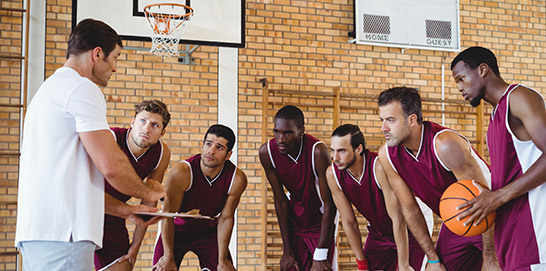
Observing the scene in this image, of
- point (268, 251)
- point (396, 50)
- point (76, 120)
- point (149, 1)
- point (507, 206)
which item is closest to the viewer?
point (76, 120)

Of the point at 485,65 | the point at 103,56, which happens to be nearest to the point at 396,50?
the point at 485,65

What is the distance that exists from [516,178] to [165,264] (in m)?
2.89

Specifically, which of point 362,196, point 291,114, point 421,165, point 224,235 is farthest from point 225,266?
point 421,165

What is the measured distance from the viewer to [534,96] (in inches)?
104

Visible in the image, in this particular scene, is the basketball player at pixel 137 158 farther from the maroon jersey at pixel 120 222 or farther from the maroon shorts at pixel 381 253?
the maroon shorts at pixel 381 253

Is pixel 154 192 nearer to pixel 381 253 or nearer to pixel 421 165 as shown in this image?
pixel 421 165

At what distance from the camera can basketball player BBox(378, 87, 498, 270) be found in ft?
11.8

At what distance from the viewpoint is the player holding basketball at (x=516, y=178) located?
103 inches

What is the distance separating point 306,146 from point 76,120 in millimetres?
2771

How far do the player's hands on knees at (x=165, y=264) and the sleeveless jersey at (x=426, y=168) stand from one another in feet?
6.70

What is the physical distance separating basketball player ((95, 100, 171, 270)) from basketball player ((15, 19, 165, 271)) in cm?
194

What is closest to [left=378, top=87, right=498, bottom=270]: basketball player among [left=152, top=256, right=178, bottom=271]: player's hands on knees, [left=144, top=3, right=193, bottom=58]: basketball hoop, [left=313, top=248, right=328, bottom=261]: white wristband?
[left=313, top=248, right=328, bottom=261]: white wristband

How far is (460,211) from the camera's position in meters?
2.88

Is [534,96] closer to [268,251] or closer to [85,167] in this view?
[85,167]
